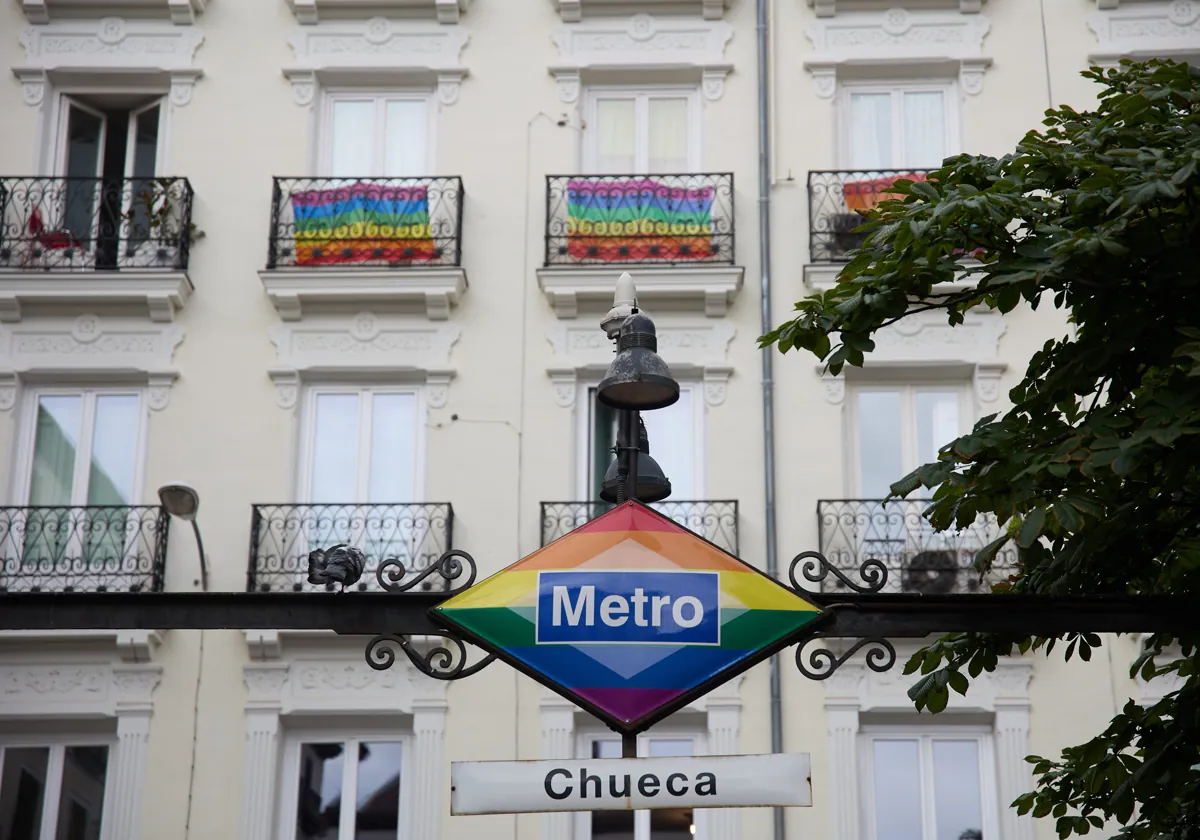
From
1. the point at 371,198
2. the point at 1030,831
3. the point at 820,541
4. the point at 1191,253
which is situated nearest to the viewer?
the point at 1191,253

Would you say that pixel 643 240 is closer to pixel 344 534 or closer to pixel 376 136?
pixel 376 136

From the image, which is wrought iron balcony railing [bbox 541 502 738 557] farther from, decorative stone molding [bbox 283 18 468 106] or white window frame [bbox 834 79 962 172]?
decorative stone molding [bbox 283 18 468 106]

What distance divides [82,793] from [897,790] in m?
8.58

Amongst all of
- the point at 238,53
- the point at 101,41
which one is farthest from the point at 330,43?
the point at 101,41

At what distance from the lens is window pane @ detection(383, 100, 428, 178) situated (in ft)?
67.1

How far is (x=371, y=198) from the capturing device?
64.6 ft

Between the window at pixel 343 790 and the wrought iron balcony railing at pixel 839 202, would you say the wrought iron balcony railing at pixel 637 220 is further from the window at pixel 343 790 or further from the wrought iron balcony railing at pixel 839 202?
the window at pixel 343 790

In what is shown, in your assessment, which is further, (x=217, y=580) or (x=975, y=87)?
(x=975, y=87)

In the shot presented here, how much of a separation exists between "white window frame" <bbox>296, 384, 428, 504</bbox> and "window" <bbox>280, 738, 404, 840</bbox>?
270 centimetres

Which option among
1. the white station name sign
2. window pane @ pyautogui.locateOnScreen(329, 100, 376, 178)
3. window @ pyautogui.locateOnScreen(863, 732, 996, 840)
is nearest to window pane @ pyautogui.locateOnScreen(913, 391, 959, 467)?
window @ pyautogui.locateOnScreen(863, 732, 996, 840)

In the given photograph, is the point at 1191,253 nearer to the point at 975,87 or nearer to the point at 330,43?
the point at 975,87

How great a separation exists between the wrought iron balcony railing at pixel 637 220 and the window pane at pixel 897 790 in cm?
574

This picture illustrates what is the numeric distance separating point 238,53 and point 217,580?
21.8ft

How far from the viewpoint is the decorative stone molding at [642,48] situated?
20.3 meters
